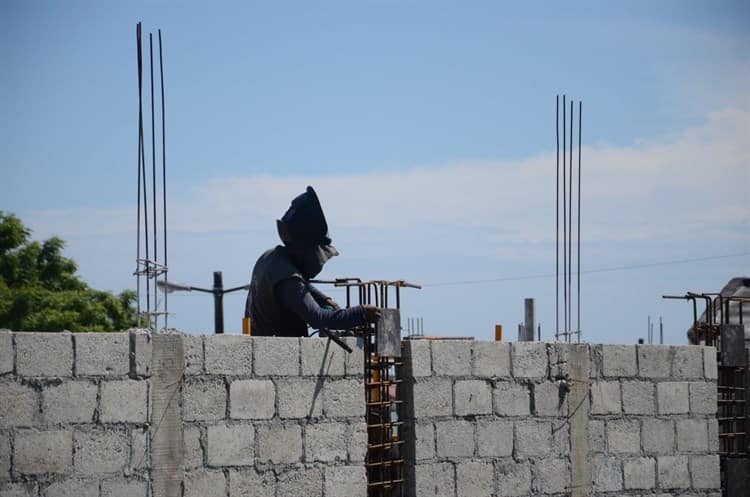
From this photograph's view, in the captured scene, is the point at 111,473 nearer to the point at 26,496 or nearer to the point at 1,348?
the point at 26,496

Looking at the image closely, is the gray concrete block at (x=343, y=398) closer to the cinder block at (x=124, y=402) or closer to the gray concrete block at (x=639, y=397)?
the cinder block at (x=124, y=402)

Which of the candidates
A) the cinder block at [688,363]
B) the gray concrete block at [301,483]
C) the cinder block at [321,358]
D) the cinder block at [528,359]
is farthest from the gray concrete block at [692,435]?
the gray concrete block at [301,483]

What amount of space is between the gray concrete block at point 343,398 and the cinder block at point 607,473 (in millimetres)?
2354

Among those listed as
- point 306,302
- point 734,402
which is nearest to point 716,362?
point 734,402

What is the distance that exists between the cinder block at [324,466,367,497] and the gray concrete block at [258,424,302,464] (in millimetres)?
257

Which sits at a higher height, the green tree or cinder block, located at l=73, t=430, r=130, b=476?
the green tree

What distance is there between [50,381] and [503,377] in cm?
327

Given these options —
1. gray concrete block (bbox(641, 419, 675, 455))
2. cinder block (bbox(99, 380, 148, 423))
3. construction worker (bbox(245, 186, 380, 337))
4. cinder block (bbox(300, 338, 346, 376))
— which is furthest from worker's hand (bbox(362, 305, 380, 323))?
gray concrete block (bbox(641, 419, 675, 455))

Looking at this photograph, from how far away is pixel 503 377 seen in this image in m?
8.15

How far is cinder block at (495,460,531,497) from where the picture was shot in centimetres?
805

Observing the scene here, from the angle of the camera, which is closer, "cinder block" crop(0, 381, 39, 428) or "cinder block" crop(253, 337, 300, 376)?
"cinder block" crop(0, 381, 39, 428)

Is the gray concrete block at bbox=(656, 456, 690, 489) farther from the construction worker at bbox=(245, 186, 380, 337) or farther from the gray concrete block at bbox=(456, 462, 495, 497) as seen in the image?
the construction worker at bbox=(245, 186, 380, 337)

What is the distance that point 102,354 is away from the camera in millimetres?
6125

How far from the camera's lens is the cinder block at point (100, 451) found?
6.03m
